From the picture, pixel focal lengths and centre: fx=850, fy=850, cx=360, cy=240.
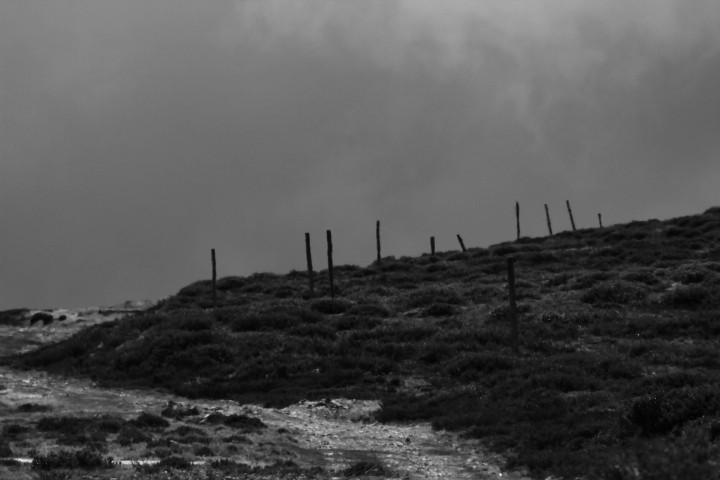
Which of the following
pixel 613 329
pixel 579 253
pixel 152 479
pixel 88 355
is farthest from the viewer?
pixel 579 253

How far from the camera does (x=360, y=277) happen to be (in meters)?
53.4

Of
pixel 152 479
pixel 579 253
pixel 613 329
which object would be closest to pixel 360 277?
pixel 579 253

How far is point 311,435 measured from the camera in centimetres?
2059

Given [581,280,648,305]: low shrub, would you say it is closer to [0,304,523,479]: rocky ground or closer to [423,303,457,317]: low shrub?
[423,303,457,317]: low shrub

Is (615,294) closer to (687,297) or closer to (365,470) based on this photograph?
(687,297)

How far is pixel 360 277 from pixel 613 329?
2432 centimetres

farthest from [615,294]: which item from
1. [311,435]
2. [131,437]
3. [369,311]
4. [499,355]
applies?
[131,437]

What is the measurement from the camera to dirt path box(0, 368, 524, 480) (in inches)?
682

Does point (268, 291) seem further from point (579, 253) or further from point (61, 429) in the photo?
point (61, 429)

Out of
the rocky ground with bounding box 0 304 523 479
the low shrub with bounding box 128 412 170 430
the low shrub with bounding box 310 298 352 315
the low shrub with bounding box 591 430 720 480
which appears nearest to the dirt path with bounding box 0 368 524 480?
the rocky ground with bounding box 0 304 523 479

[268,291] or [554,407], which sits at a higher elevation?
[268,291]

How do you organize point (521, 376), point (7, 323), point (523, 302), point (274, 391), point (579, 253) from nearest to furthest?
1. point (521, 376)
2. point (274, 391)
3. point (523, 302)
4. point (7, 323)
5. point (579, 253)

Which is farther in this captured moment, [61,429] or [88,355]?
[88,355]

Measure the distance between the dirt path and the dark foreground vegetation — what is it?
0.77 m
